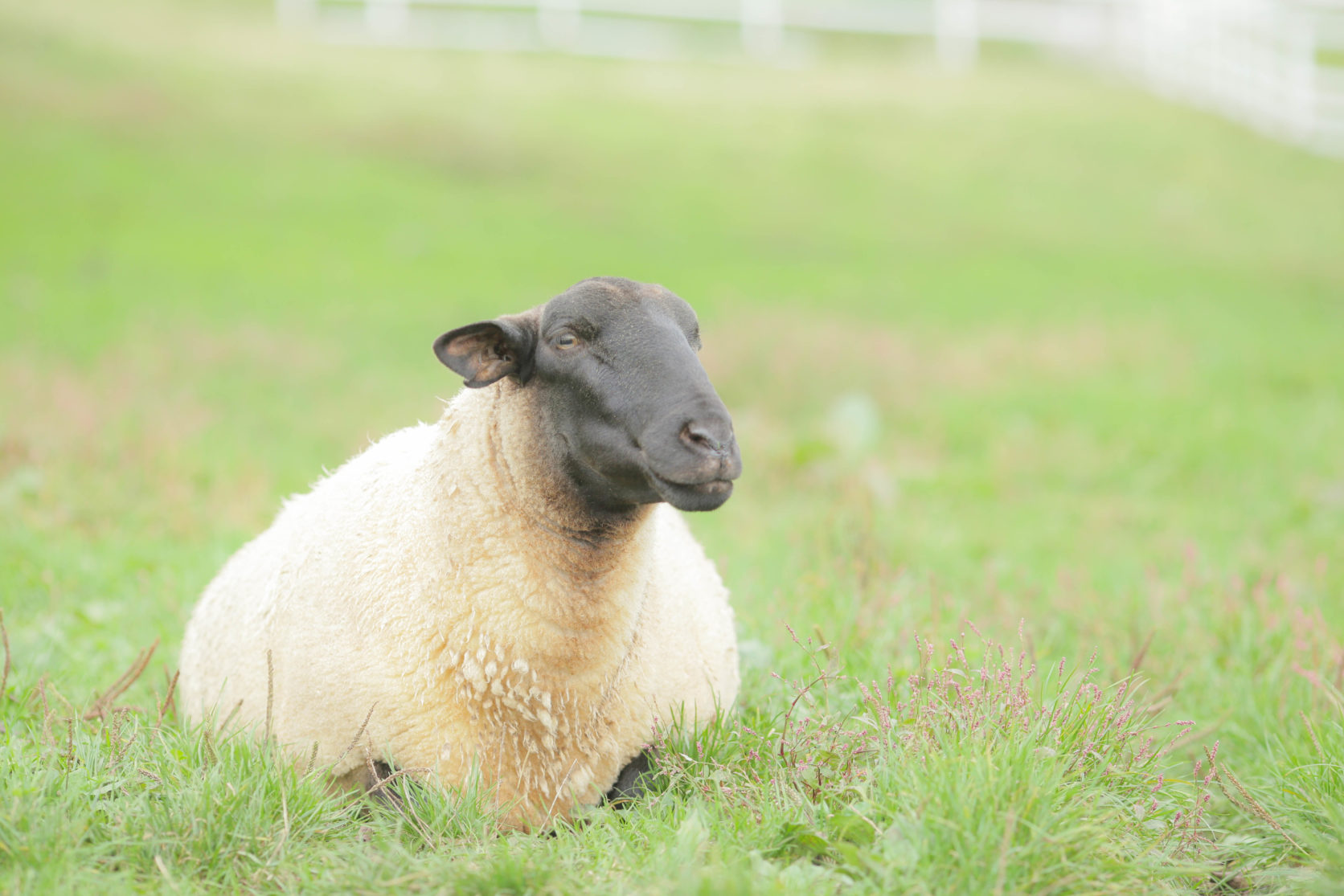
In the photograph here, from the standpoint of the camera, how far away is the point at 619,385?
3.59 meters

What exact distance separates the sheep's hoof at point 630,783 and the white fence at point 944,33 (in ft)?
87.6

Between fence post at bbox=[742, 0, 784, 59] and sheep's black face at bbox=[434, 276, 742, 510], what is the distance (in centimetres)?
2881

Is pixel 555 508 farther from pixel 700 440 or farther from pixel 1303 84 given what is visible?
pixel 1303 84

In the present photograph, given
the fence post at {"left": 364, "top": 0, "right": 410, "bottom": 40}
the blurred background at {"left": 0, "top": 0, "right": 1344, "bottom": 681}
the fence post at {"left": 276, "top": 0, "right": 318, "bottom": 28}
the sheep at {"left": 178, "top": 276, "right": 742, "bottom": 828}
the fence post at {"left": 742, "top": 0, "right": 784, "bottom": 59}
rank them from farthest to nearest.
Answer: the fence post at {"left": 742, "top": 0, "right": 784, "bottom": 59} < the fence post at {"left": 276, "top": 0, "right": 318, "bottom": 28} < the fence post at {"left": 364, "top": 0, "right": 410, "bottom": 40} < the blurred background at {"left": 0, "top": 0, "right": 1344, "bottom": 681} < the sheep at {"left": 178, "top": 276, "right": 742, "bottom": 828}

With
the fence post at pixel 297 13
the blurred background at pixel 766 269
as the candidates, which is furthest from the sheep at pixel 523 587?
the fence post at pixel 297 13

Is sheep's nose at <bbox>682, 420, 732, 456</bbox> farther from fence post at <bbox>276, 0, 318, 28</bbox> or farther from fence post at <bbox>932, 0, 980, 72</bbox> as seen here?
fence post at <bbox>932, 0, 980, 72</bbox>

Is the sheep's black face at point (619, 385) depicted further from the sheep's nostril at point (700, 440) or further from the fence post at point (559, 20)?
the fence post at point (559, 20)

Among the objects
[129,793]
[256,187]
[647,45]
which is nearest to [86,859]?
[129,793]

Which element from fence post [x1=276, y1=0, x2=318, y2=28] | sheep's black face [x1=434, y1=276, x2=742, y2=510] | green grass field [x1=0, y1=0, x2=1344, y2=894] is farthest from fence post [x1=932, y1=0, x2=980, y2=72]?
sheep's black face [x1=434, y1=276, x2=742, y2=510]

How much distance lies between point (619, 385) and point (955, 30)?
31060 mm

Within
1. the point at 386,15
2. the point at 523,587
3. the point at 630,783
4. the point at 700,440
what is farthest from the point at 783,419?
the point at 386,15

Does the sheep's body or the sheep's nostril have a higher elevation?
the sheep's nostril

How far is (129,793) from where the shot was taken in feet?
11.3

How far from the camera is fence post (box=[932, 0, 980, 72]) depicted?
31344 mm
